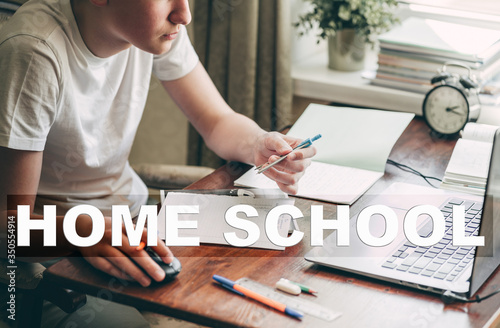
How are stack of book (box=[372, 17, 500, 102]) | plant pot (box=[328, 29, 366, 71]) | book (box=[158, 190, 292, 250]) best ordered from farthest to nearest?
plant pot (box=[328, 29, 366, 71]) → stack of book (box=[372, 17, 500, 102]) → book (box=[158, 190, 292, 250])

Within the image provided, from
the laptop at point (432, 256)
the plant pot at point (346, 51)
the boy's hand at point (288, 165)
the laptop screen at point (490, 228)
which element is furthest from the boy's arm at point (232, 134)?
the plant pot at point (346, 51)

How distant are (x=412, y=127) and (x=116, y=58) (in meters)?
0.77

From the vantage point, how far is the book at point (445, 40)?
1.70m

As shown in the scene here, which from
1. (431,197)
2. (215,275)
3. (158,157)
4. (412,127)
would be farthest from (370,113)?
(158,157)

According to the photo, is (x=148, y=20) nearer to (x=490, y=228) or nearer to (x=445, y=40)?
(x=490, y=228)

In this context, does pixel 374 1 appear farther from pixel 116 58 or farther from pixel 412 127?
pixel 116 58

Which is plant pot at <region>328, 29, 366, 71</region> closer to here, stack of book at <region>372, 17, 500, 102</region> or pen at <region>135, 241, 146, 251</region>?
stack of book at <region>372, 17, 500, 102</region>

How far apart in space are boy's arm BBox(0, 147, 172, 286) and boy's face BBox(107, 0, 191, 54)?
0.28m

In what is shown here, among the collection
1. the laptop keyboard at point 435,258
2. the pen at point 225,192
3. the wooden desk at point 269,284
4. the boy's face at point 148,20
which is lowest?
the wooden desk at point 269,284

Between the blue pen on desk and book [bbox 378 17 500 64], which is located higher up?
book [bbox 378 17 500 64]

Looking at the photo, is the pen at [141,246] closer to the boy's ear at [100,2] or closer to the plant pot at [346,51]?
the boy's ear at [100,2]

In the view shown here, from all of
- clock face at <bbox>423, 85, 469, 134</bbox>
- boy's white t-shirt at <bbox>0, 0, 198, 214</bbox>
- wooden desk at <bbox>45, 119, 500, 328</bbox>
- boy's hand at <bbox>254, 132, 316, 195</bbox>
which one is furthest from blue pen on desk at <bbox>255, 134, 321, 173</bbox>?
clock face at <bbox>423, 85, 469, 134</bbox>

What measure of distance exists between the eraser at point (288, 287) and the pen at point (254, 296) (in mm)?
38

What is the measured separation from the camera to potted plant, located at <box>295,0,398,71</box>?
1.93 m
